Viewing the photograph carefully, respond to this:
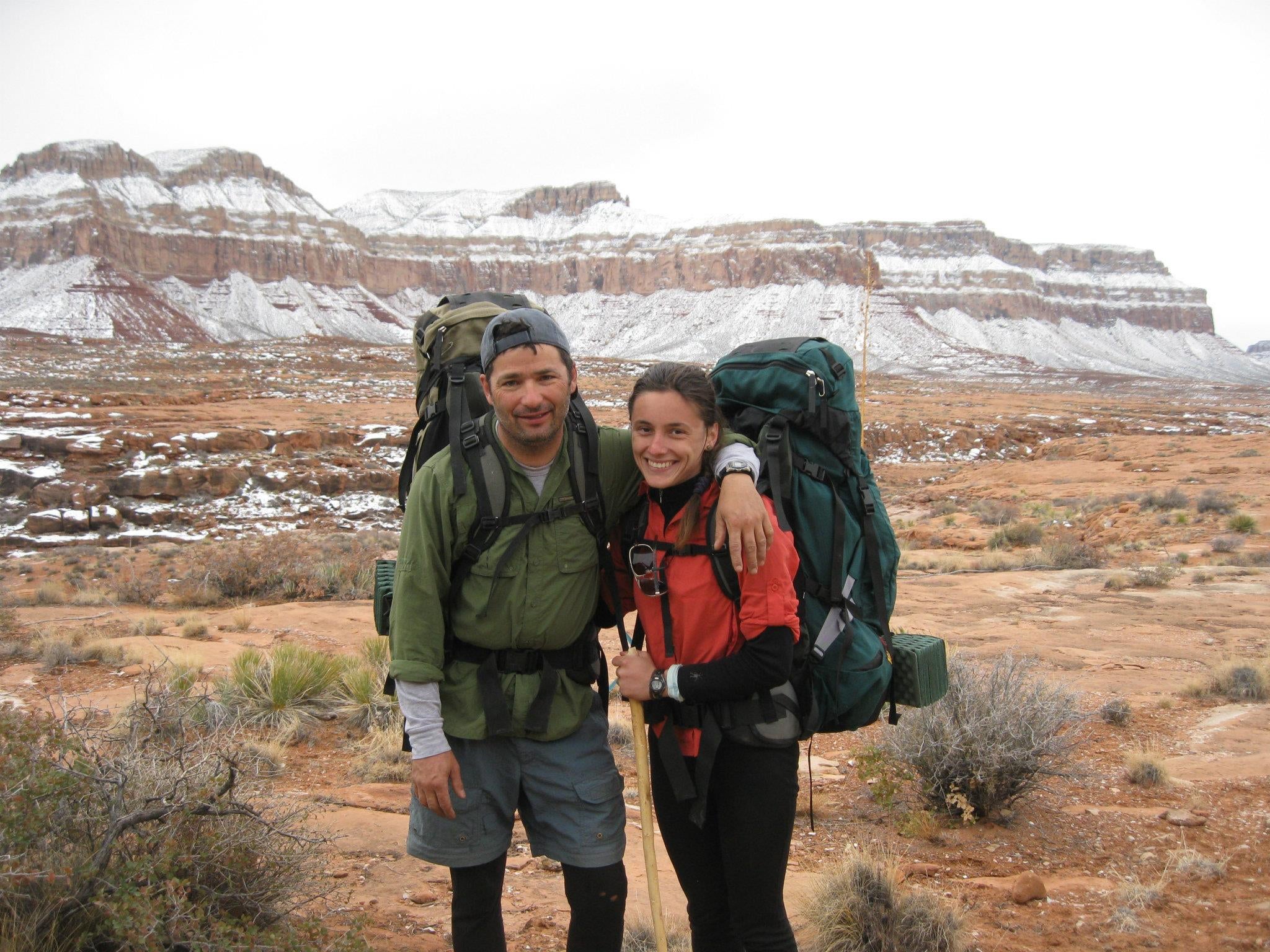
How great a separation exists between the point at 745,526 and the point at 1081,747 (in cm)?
394

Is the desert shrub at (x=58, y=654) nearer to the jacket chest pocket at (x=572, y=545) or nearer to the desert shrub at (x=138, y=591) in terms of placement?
the desert shrub at (x=138, y=591)

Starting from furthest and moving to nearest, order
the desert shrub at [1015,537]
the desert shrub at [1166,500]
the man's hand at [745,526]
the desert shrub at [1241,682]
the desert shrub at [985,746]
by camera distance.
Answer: the desert shrub at [1166,500]
the desert shrub at [1015,537]
the desert shrub at [1241,682]
the desert shrub at [985,746]
the man's hand at [745,526]

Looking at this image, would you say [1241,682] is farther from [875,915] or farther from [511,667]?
[511,667]

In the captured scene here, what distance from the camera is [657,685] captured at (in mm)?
2053

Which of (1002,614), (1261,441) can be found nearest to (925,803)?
(1002,614)

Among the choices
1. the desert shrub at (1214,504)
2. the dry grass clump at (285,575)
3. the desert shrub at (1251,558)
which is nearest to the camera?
the dry grass clump at (285,575)

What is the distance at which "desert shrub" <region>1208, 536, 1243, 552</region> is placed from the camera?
1102 cm

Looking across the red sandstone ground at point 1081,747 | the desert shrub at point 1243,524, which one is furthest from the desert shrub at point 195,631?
the desert shrub at point 1243,524

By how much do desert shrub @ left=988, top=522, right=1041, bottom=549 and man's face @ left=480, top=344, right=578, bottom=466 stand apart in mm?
12429

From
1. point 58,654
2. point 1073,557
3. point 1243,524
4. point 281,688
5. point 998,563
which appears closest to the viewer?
point 281,688

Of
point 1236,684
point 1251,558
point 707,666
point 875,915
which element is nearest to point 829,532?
point 707,666

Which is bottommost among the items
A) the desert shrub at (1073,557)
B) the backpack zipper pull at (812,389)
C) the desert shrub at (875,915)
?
the desert shrub at (1073,557)

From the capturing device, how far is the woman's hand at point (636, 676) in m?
2.06

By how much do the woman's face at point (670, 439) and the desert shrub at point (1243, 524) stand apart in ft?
43.2
